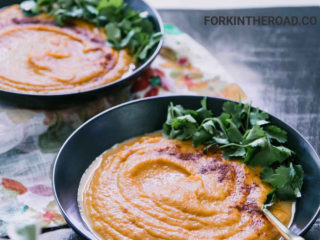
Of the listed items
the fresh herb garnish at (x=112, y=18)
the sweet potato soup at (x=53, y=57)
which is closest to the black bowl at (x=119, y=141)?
the sweet potato soup at (x=53, y=57)

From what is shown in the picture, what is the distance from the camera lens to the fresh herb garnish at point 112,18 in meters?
4.09

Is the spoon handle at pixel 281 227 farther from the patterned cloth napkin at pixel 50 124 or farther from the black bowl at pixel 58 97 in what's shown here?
the black bowl at pixel 58 97

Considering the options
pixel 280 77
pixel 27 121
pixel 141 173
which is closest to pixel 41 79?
pixel 27 121

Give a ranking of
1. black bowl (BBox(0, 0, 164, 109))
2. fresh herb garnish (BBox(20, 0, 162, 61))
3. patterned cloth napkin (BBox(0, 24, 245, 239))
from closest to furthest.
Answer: patterned cloth napkin (BBox(0, 24, 245, 239)) → black bowl (BBox(0, 0, 164, 109)) → fresh herb garnish (BBox(20, 0, 162, 61))

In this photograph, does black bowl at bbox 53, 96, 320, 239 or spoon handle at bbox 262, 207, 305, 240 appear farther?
black bowl at bbox 53, 96, 320, 239

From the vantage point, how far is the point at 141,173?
9.91 feet

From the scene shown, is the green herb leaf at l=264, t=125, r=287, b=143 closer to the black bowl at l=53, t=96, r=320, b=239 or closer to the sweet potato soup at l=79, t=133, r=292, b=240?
the black bowl at l=53, t=96, r=320, b=239

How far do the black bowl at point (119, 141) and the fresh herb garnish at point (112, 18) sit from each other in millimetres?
769

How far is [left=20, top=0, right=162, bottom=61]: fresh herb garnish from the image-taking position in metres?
4.09

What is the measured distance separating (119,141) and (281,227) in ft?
3.93

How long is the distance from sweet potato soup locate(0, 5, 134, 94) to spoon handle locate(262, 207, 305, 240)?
5.28 ft

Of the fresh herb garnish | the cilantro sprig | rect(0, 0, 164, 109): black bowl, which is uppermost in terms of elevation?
the fresh herb garnish

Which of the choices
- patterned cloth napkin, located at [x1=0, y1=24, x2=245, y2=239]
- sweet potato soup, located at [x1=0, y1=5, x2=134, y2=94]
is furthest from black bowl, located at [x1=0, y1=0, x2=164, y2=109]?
sweet potato soup, located at [x1=0, y1=5, x2=134, y2=94]

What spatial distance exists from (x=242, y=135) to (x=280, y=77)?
1.23m
